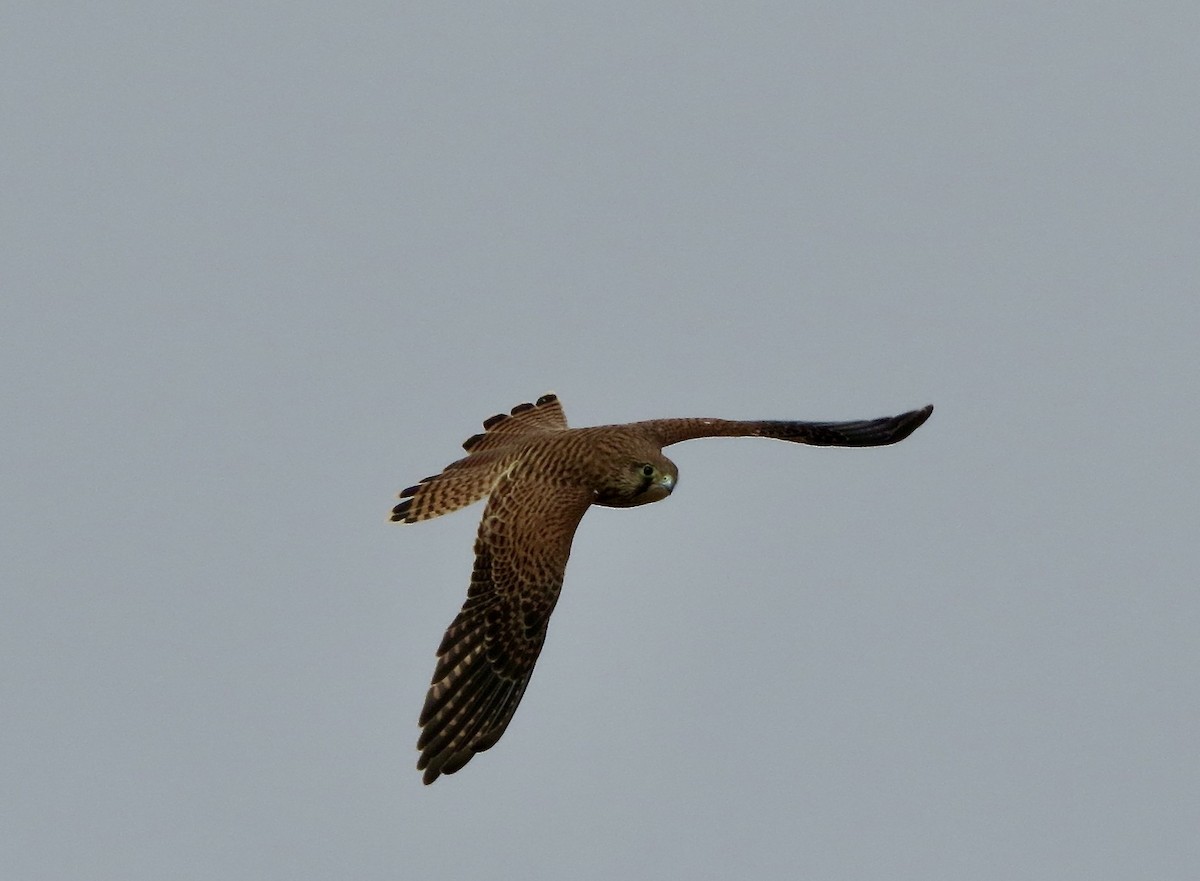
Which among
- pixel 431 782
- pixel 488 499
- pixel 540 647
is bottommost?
pixel 431 782

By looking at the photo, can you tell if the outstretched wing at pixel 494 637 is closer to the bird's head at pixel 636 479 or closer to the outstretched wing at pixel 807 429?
the bird's head at pixel 636 479

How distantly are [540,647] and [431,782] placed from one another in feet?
5.19

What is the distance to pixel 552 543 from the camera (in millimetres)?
18703

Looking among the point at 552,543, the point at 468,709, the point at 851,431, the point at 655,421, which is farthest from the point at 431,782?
the point at 851,431

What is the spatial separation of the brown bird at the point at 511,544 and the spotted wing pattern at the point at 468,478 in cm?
1

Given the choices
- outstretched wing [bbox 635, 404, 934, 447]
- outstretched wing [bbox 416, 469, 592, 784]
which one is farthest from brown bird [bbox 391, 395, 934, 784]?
outstretched wing [bbox 635, 404, 934, 447]

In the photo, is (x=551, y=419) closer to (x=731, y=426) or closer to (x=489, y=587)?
(x=731, y=426)

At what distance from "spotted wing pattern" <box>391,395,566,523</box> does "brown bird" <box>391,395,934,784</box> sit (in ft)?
0.05

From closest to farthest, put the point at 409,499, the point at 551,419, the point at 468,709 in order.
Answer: the point at 468,709
the point at 409,499
the point at 551,419

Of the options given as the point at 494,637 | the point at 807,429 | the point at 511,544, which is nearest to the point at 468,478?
the point at 511,544

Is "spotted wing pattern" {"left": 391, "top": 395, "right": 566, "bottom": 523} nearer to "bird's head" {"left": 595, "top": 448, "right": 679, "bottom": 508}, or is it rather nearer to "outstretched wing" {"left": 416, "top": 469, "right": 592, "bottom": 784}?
"bird's head" {"left": 595, "top": 448, "right": 679, "bottom": 508}

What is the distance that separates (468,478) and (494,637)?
2296 mm

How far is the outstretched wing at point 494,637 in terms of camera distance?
18516 mm

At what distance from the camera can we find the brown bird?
60.8 feet
